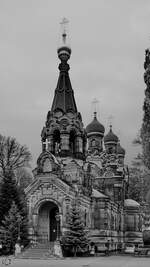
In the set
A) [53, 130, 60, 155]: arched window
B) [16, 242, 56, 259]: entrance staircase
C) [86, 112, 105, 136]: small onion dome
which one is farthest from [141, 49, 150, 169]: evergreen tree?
[86, 112, 105, 136]: small onion dome

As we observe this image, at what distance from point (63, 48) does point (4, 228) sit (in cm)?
1949

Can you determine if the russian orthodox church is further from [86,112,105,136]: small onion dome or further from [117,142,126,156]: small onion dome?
[117,142,126,156]: small onion dome

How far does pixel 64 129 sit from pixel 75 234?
36.1 feet

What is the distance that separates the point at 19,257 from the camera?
30.3 m

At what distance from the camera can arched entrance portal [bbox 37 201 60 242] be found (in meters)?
35.7

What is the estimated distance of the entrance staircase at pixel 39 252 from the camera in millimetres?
30531

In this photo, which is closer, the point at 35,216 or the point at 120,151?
the point at 35,216

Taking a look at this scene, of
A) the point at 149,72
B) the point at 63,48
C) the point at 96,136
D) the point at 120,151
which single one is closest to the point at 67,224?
the point at 149,72

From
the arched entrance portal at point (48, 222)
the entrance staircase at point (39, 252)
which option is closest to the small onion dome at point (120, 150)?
Answer: the arched entrance portal at point (48, 222)

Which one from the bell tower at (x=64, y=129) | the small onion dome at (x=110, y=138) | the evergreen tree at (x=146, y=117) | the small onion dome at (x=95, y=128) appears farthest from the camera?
the small onion dome at (x=110, y=138)

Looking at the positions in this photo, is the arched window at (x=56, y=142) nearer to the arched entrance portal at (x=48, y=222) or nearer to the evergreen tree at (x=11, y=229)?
the arched entrance portal at (x=48, y=222)

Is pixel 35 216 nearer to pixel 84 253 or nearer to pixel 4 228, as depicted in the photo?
pixel 4 228

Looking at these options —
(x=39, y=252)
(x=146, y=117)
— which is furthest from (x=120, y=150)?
(x=146, y=117)

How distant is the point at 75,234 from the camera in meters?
31.3
